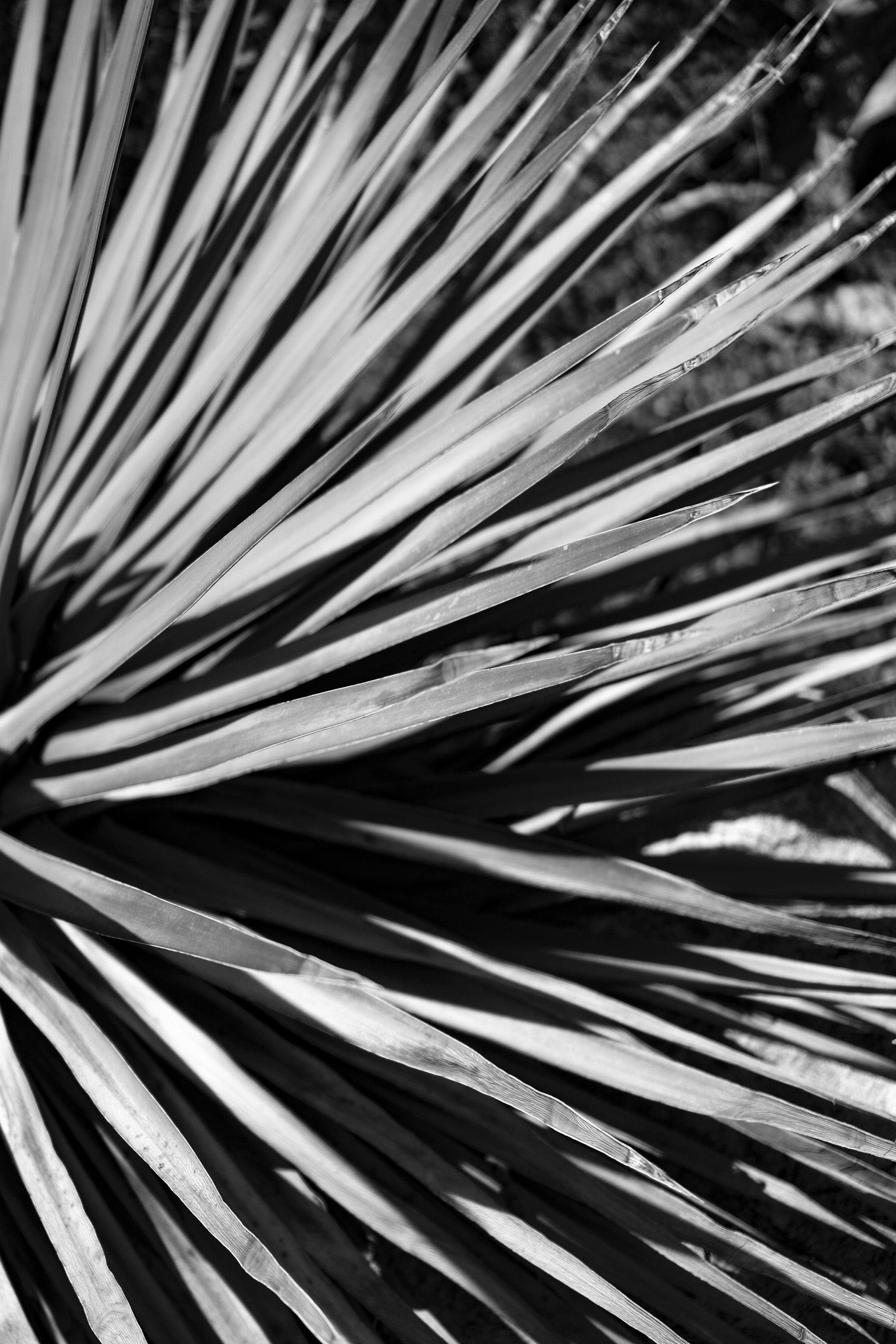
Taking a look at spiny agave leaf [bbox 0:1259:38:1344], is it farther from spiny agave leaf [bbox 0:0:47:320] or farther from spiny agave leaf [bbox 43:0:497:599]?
spiny agave leaf [bbox 0:0:47:320]

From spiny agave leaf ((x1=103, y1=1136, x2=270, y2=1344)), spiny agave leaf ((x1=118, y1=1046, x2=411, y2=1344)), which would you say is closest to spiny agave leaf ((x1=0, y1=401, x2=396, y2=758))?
spiny agave leaf ((x1=118, y1=1046, x2=411, y2=1344))

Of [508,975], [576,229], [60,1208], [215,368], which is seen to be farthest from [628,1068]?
[576,229]

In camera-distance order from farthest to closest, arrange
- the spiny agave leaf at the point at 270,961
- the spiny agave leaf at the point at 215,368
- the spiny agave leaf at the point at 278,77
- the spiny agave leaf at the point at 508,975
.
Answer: the spiny agave leaf at the point at 278,77 < the spiny agave leaf at the point at 215,368 < the spiny agave leaf at the point at 508,975 < the spiny agave leaf at the point at 270,961

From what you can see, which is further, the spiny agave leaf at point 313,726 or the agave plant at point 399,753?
the agave plant at point 399,753

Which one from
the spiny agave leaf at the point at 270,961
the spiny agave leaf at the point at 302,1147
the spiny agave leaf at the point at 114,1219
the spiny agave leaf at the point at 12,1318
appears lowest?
the spiny agave leaf at the point at 12,1318

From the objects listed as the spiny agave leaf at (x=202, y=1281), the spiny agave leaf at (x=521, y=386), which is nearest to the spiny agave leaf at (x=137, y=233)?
the spiny agave leaf at (x=521, y=386)

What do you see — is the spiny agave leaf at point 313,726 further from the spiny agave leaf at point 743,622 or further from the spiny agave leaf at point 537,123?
the spiny agave leaf at point 537,123

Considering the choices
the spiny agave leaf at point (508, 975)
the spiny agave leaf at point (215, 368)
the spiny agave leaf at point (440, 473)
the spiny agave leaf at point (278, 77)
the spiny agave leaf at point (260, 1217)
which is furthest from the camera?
the spiny agave leaf at point (278, 77)

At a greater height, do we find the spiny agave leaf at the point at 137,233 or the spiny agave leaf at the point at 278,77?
the spiny agave leaf at the point at 278,77
